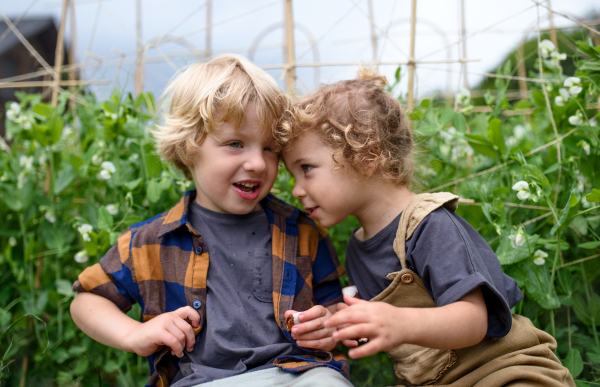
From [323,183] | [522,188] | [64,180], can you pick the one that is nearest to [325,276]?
[323,183]

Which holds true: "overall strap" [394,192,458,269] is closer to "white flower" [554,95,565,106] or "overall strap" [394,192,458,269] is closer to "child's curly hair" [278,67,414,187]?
"child's curly hair" [278,67,414,187]

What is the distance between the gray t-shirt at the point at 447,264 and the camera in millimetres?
954

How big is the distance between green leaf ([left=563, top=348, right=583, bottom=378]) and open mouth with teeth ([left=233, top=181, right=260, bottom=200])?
107cm

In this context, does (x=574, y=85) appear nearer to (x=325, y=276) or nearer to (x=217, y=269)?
(x=325, y=276)

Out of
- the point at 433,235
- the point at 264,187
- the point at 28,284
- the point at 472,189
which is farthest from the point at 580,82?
the point at 28,284

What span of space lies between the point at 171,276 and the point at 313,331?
0.44 m

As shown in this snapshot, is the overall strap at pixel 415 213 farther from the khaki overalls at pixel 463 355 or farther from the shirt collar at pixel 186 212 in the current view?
the shirt collar at pixel 186 212

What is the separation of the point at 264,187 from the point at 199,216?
0.77 ft

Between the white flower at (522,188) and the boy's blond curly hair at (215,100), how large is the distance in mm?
732

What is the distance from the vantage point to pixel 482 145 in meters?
1.53

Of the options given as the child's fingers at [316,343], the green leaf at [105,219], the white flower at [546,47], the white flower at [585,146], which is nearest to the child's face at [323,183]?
the child's fingers at [316,343]

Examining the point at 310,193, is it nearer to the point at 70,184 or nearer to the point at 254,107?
the point at 254,107

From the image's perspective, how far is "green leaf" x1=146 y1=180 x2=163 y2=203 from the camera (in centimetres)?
148

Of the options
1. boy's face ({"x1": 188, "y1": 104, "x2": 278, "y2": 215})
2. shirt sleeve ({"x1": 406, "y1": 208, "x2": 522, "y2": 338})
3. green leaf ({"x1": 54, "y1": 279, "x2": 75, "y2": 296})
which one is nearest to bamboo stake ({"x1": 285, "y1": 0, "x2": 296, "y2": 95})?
boy's face ({"x1": 188, "y1": 104, "x2": 278, "y2": 215})
